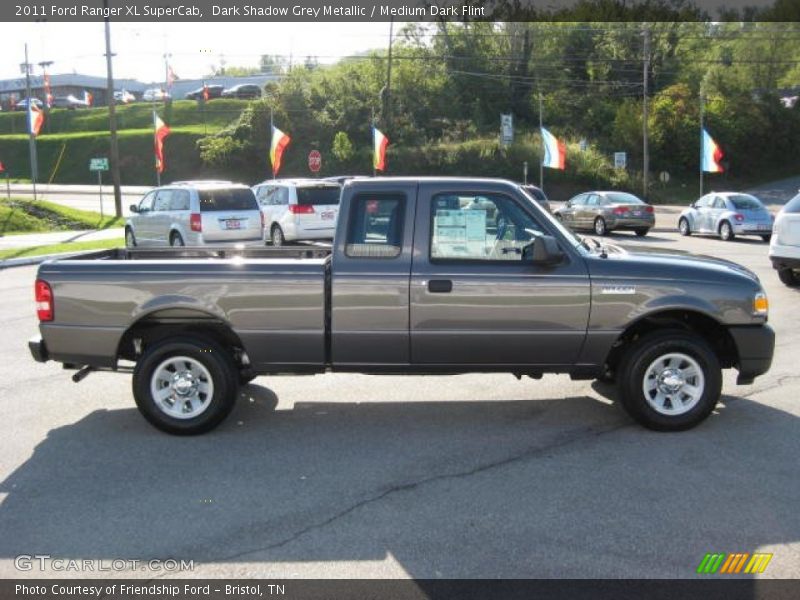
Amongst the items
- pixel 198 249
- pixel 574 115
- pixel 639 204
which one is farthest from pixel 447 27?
pixel 198 249

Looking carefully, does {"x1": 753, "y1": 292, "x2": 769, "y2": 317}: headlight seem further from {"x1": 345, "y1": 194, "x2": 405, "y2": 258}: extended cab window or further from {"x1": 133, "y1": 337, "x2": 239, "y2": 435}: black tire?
{"x1": 133, "y1": 337, "x2": 239, "y2": 435}: black tire

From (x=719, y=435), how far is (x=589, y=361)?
3.68ft

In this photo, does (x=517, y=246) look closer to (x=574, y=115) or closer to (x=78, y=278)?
(x=78, y=278)

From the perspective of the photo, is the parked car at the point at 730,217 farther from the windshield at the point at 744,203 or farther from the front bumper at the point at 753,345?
the front bumper at the point at 753,345

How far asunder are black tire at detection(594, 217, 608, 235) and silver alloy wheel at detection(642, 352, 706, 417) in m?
22.3

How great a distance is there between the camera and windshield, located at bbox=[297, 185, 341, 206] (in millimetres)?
20812

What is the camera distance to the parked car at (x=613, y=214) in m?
27.6

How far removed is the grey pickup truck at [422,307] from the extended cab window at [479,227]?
11 millimetres

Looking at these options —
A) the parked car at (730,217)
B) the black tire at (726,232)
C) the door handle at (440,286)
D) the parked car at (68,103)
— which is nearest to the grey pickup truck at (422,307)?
the door handle at (440,286)

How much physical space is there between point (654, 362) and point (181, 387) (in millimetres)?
3634

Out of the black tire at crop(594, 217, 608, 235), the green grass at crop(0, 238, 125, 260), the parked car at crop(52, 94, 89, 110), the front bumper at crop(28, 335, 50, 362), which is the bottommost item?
the green grass at crop(0, 238, 125, 260)

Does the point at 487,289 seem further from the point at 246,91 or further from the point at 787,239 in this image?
the point at 246,91

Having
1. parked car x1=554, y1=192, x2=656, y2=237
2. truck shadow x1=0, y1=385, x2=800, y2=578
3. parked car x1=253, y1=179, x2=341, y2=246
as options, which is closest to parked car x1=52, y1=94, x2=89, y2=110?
parked car x1=554, y1=192, x2=656, y2=237

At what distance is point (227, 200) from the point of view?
17.9m
